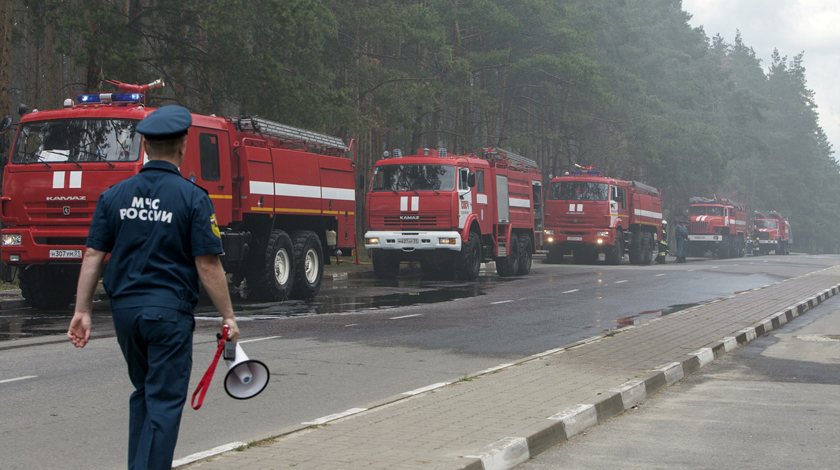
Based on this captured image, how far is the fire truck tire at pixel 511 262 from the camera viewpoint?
26016 mm

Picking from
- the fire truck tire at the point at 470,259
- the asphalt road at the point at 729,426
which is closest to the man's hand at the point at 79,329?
the asphalt road at the point at 729,426

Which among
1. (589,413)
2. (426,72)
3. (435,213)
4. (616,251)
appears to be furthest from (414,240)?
(426,72)

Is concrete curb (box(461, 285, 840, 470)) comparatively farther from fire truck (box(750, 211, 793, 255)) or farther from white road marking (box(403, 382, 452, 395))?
fire truck (box(750, 211, 793, 255))

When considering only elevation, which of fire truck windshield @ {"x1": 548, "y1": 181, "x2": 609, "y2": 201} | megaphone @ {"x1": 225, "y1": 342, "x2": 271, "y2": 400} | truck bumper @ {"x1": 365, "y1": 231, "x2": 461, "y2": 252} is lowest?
megaphone @ {"x1": 225, "y1": 342, "x2": 271, "y2": 400}

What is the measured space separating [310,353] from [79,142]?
6.30 metres

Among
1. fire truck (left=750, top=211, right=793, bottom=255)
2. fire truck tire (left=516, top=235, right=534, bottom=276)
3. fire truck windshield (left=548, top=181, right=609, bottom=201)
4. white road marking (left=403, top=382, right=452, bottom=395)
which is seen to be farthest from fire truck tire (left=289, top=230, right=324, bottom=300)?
fire truck (left=750, top=211, right=793, bottom=255)

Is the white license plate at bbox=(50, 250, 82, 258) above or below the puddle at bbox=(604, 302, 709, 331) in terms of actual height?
above

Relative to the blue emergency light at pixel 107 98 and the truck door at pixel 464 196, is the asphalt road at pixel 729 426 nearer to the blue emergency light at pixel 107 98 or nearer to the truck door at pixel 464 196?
the blue emergency light at pixel 107 98

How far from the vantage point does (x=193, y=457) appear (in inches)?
214

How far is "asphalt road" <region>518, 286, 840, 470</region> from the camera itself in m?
5.95

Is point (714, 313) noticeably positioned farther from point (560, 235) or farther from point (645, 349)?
point (560, 235)

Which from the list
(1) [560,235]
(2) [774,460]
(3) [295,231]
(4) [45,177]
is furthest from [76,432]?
(1) [560,235]

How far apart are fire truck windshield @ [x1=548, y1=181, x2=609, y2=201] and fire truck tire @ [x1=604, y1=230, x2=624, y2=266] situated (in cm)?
174

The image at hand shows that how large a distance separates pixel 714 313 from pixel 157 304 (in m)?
13.1
